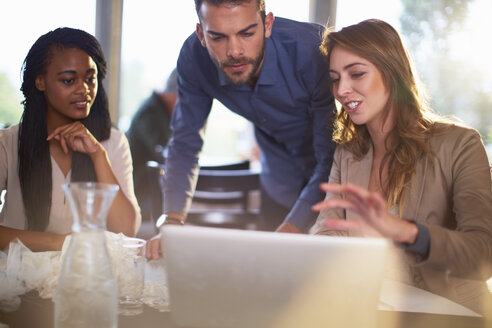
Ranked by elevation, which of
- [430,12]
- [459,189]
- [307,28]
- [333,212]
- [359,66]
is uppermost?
[430,12]

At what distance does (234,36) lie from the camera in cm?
183

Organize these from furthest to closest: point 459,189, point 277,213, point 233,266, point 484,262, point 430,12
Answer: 1. point 430,12
2. point 277,213
3. point 459,189
4. point 484,262
5. point 233,266

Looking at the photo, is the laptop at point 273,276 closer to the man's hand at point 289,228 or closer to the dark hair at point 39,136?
the man's hand at point 289,228

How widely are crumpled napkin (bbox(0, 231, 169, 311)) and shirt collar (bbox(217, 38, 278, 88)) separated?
113cm

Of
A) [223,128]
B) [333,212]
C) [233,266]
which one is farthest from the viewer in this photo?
[223,128]

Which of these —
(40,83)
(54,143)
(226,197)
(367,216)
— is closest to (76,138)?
(54,143)

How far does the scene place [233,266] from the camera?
0.84m

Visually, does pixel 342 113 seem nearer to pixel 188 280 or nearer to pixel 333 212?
pixel 333 212

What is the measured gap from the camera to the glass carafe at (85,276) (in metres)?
0.86

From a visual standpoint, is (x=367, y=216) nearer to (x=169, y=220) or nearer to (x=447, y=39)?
(x=169, y=220)

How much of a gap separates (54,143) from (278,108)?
3.11ft

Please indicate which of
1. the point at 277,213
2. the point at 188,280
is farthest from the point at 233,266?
the point at 277,213

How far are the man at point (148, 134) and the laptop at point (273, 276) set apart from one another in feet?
9.67

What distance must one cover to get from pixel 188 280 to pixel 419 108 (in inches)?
46.3
